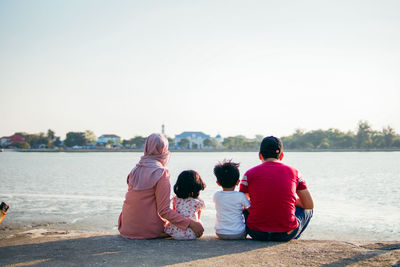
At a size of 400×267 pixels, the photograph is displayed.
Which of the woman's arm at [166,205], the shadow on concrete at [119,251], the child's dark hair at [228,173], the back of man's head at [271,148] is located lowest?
the shadow on concrete at [119,251]

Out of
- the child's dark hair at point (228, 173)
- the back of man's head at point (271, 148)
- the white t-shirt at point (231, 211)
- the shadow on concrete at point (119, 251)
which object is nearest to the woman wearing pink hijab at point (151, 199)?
the shadow on concrete at point (119, 251)

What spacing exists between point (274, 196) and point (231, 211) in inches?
21.5

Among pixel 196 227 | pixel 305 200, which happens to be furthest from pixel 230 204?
pixel 305 200

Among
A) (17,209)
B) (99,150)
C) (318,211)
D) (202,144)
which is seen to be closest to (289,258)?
(318,211)

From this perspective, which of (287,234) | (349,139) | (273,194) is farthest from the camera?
(349,139)

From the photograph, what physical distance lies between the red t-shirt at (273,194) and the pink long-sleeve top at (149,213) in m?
0.80

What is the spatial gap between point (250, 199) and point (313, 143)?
111168 mm

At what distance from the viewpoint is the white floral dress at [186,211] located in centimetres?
378

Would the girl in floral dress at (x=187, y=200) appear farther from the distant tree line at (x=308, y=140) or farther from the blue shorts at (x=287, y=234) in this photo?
the distant tree line at (x=308, y=140)

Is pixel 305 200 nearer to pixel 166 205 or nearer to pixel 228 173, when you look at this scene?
pixel 228 173

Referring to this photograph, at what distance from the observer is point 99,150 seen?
10550cm

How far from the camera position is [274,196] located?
3.44 meters

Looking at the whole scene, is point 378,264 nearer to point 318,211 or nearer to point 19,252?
point 19,252

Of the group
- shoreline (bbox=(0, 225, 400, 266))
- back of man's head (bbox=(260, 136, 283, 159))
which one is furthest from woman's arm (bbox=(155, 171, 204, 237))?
back of man's head (bbox=(260, 136, 283, 159))
